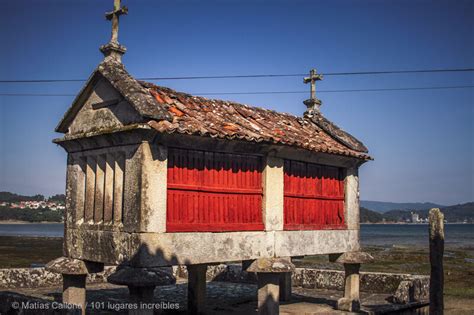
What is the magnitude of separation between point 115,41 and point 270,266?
4492mm

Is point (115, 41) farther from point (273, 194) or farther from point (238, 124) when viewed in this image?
point (273, 194)

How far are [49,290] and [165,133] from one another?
391 inches

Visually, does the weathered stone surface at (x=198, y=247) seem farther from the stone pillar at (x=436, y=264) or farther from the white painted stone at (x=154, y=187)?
the stone pillar at (x=436, y=264)

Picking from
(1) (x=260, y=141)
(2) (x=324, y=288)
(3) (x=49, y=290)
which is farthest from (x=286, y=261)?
(3) (x=49, y=290)

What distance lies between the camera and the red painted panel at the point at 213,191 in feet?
25.8

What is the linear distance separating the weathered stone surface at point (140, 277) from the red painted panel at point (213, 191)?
70cm

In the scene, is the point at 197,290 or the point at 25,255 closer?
Answer: the point at 197,290

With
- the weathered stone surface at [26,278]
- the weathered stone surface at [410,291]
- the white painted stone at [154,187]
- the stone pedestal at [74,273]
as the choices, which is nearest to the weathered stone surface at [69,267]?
the stone pedestal at [74,273]

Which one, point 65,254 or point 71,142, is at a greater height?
point 71,142

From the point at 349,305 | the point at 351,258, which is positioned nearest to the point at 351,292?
the point at 349,305

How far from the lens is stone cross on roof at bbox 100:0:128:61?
27.7ft

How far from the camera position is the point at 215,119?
29.0ft

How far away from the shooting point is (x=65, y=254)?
28.9 ft

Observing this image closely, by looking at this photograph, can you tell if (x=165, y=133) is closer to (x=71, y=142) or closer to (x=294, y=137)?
(x=71, y=142)
